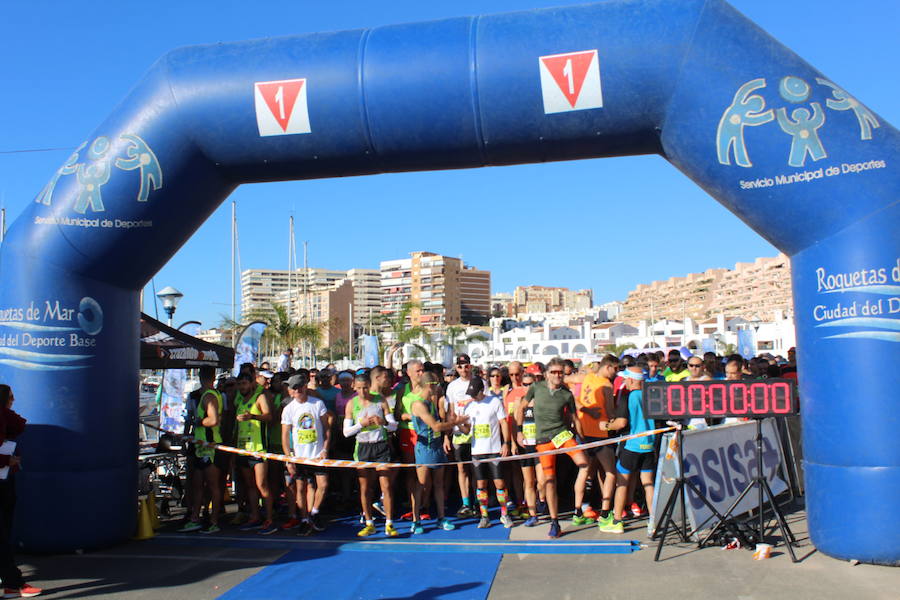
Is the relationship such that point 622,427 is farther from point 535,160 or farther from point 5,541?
point 5,541

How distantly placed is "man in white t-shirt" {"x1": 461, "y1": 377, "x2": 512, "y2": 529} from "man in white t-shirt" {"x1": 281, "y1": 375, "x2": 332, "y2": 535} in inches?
66.2

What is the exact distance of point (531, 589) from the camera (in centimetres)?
590

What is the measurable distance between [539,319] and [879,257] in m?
191

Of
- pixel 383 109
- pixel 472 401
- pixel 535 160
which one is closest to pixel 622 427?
pixel 472 401

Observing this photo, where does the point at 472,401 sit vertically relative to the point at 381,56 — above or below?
below

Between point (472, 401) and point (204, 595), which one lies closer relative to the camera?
point (204, 595)

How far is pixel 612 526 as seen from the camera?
300 inches

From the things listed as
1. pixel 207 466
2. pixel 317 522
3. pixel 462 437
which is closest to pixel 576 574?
pixel 462 437

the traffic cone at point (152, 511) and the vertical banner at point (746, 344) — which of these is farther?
the vertical banner at point (746, 344)

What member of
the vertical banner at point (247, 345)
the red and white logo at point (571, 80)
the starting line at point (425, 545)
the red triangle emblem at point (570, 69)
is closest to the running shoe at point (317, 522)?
the starting line at point (425, 545)

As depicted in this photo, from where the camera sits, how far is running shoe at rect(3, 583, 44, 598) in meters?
6.10

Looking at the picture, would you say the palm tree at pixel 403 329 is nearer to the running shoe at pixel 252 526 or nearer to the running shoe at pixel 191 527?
the running shoe at pixel 252 526

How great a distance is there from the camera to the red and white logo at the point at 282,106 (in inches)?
267

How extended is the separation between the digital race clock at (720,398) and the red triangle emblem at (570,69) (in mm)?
2706
